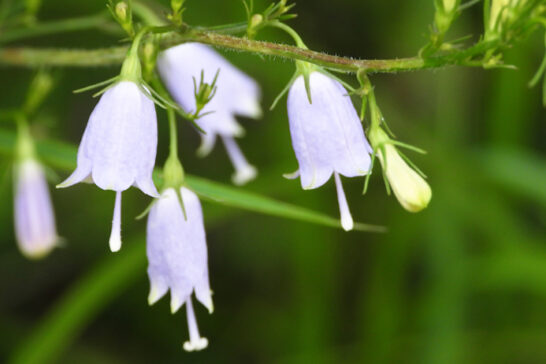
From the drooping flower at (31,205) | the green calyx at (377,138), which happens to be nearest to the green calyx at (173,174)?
the green calyx at (377,138)

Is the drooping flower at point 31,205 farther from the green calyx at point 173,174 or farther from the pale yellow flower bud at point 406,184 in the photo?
the pale yellow flower bud at point 406,184

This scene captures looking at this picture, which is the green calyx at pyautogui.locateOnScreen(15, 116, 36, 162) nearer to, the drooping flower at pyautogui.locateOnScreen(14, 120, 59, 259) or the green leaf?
the drooping flower at pyautogui.locateOnScreen(14, 120, 59, 259)

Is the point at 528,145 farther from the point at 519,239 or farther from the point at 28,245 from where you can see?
the point at 28,245

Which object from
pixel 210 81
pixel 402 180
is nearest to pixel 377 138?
pixel 402 180

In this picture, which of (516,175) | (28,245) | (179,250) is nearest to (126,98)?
(179,250)

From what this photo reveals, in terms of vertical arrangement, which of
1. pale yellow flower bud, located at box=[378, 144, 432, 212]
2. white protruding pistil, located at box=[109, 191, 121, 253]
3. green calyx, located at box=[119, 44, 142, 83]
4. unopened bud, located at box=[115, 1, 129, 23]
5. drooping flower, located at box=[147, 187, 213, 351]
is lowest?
drooping flower, located at box=[147, 187, 213, 351]

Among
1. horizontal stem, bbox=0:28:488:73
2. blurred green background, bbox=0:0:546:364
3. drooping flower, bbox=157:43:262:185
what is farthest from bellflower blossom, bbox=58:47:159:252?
blurred green background, bbox=0:0:546:364
